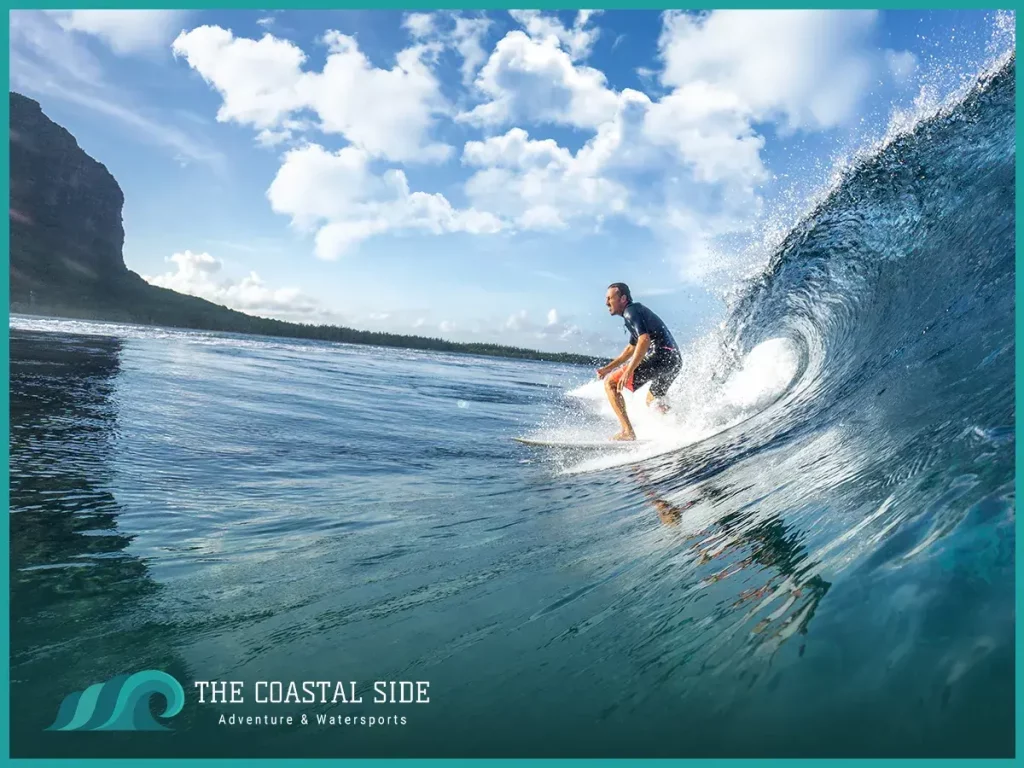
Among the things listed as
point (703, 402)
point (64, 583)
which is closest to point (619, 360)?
point (703, 402)

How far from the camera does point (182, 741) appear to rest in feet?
7.38

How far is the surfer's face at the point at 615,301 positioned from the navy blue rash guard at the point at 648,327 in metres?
0.14

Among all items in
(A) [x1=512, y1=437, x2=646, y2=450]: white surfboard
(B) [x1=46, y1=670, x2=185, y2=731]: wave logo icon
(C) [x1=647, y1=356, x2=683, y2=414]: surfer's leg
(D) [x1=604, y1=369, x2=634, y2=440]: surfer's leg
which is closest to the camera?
(B) [x1=46, y1=670, x2=185, y2=731]: wave logo icon

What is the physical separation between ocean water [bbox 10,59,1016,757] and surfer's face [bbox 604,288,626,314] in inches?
88.3

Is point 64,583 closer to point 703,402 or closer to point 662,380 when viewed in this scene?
point 662,380

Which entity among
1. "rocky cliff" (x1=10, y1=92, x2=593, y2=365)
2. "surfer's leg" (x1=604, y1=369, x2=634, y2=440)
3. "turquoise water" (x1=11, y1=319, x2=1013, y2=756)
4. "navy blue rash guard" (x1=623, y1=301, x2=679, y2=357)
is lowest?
"turquoise water" (x1=11, y1=319, x2=1013, y2=756)

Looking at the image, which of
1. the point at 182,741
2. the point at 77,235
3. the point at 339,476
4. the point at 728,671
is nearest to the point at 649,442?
the point at 339,476

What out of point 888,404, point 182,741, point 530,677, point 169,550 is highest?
point 888,404

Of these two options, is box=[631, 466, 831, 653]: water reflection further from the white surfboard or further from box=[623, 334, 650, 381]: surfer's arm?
box=[623, 334, 650, 381]: surfer's arm

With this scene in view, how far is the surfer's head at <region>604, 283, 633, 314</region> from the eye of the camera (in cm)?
859

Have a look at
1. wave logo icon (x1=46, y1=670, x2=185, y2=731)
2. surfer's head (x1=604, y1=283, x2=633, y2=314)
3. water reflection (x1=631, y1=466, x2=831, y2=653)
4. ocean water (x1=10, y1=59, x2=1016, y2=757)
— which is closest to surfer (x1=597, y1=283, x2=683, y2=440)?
surfer's head (x1=604, y1=283, x2=633, y2=314)

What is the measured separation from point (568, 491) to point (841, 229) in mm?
6624

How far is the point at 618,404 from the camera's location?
8172 millimetres

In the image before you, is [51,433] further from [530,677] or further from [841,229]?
[841,229]
